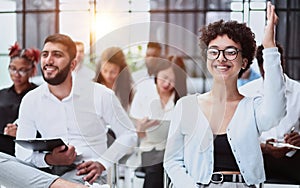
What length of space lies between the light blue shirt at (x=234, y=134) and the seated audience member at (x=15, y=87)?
0.74 metres

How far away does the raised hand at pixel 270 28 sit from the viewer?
2.37 metres

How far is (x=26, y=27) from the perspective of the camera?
2664 millimetres

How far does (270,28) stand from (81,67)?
871 mm

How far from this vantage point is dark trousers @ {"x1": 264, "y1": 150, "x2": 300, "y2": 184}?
2.46 meters

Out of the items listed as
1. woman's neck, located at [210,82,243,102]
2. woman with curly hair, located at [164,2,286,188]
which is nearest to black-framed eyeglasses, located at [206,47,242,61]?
woman with curly hair, located at [164,2,286,188]

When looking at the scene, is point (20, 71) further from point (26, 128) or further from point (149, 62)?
point (149, 62)

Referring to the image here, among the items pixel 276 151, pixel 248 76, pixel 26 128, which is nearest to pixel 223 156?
pixel 276 151

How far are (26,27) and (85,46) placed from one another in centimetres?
31

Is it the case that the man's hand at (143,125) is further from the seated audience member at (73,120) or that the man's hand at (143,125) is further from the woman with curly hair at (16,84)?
the woman with curly hair at (16,84)

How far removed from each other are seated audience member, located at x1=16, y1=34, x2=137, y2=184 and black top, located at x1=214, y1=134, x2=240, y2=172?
1.35ft

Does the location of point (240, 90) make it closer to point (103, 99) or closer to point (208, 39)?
point (208, 39)

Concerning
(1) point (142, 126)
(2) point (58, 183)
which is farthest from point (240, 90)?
(2) point (58, 183)

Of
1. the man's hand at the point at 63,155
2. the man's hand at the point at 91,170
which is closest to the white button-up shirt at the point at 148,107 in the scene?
the man's hand at the point at 91,170

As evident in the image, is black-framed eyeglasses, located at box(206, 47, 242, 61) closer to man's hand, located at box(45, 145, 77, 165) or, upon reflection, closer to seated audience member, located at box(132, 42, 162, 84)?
seated audience member, located at box(132, 42, 162, 84)
